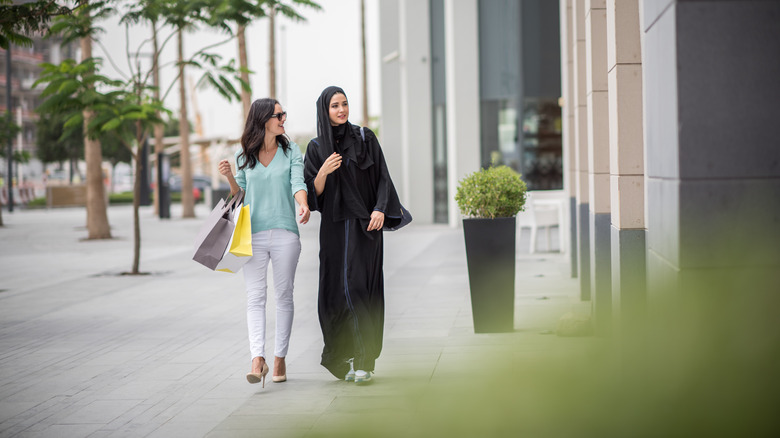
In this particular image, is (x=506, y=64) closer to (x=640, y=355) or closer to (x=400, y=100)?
(x=400, y=100)

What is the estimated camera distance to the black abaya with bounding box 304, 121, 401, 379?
5867 mm

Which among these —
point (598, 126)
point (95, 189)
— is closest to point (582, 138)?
point (598, 126)

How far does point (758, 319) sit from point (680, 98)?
0.93m

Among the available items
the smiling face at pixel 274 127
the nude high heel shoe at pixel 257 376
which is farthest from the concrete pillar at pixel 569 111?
the nude high heel shoe at pixel 257 376

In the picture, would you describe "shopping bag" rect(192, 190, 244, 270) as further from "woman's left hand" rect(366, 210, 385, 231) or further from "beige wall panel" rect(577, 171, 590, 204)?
"beige wall panel" rect(577, 171, 590, 204)

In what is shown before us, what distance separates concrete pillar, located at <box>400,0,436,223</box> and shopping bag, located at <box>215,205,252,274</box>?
19.6 metres

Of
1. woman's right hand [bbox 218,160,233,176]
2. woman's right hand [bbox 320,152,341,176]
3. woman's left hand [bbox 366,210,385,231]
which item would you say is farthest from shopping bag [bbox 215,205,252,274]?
woman's left hand [bbox 366,210,385,231]

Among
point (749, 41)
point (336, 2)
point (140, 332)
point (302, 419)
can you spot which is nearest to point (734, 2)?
point (749, 41)

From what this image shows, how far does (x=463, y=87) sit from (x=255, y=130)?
59.8 feet

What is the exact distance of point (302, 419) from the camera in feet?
16.3

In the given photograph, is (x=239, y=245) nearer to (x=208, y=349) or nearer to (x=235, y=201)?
(x=235, y=201)

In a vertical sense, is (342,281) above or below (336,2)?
below

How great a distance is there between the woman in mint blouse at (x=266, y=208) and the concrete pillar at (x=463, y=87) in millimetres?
17797

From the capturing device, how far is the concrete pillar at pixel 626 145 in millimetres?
5469
